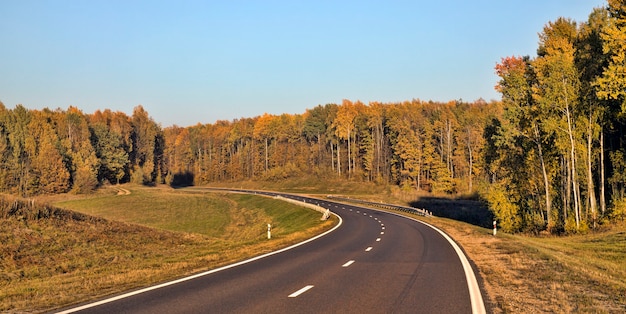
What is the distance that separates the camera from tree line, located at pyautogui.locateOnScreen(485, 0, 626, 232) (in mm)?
33062

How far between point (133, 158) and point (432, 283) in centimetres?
13919

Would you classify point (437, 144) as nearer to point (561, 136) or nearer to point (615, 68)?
point (561, 136)

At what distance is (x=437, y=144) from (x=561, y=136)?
65125mm

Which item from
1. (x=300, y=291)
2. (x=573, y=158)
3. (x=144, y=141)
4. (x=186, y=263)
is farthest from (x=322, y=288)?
(x=144, y=141)

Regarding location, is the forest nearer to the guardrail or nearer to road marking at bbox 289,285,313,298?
the guardrail

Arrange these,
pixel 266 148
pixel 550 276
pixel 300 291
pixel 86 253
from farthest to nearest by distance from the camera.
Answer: pixel 266 148, pixel 86 253, pixel 550 276, pixel 300 291

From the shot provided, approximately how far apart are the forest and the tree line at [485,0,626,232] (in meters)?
0.10

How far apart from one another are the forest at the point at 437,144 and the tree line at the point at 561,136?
103mm

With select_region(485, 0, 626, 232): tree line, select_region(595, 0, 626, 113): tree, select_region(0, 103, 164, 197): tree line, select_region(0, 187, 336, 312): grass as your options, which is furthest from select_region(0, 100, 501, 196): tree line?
select_region(0, 187, 336, 312): grass

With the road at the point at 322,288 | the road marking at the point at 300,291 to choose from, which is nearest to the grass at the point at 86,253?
the road at the point at 322,288

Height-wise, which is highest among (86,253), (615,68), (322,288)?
(615,68)

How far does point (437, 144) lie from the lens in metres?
99.3

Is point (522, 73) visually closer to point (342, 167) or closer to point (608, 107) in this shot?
point (608, 107)

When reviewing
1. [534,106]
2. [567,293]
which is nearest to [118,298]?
[567,293]
